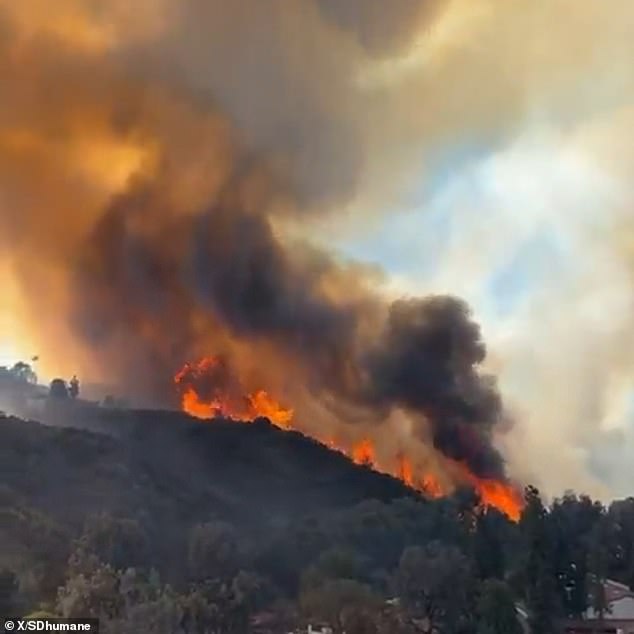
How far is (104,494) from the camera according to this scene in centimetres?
9225

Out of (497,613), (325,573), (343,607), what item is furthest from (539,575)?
(343,607)

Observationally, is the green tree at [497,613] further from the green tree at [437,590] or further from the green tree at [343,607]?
the green tree at [343,607]

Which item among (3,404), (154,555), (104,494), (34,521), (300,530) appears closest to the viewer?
(34,521)

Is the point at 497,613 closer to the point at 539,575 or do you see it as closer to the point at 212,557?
the point at 539,575

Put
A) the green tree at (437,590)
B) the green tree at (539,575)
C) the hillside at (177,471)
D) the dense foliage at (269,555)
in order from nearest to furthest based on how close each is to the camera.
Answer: the dense foliage at (269,555), the green tree at (437,590), the green tree at (539,575), the hillside at (177,471)

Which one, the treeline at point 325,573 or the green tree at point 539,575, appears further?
the green tree at point 539,575

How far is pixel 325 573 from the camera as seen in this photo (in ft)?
208

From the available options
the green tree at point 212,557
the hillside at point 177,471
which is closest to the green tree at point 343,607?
the green tree at point 212,557

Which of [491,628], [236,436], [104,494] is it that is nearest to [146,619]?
[491,628]

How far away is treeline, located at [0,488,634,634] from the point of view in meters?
46.1

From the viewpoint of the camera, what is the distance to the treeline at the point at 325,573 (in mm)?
46094

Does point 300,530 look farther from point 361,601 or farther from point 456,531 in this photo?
point 361,601

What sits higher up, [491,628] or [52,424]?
[52,424]

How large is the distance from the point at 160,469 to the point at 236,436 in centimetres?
1658
